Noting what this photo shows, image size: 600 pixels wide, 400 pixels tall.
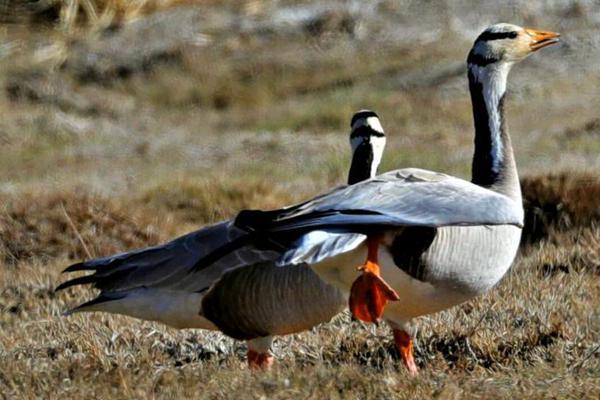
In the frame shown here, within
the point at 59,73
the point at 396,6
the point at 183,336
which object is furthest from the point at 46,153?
the point at 183,336

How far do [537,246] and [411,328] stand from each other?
11.2ft

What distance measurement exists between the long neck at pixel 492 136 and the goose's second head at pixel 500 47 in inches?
1.3

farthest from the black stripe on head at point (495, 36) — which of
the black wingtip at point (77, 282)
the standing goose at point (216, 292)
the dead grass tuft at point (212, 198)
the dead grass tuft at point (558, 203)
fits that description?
the dead grass tuft at point (212, 198)

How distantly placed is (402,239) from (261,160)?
10.9 m

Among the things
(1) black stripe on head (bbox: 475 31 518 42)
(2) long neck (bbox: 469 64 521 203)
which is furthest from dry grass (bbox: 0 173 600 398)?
(1) black stripe on head (bbox: 475 31 518 42)

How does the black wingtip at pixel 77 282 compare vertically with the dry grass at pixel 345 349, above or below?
above

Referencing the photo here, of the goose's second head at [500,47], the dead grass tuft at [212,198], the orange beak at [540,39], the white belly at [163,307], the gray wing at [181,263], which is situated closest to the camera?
the gray wing at [181,263]

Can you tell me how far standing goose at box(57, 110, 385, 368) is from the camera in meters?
6.54

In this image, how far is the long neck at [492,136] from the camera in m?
6.57

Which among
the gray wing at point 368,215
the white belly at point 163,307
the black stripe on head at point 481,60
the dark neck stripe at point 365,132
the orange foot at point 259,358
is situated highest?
the black stripe on head at point 481,60

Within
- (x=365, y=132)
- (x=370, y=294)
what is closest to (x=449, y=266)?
(x=370, y=294)

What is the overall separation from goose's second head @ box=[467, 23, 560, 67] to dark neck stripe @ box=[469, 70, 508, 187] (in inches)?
4.1

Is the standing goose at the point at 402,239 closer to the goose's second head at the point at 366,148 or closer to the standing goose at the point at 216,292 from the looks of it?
the standing goose at the point at 216,292

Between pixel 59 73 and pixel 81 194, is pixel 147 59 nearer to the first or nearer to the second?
pixel 59 73
